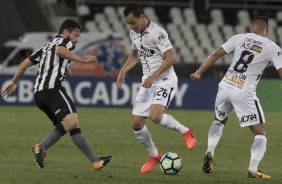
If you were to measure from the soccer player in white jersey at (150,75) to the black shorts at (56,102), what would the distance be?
3.33ft

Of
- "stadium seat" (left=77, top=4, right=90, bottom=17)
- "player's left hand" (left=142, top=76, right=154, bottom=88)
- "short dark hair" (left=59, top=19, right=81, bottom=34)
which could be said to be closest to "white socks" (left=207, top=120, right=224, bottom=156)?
"player's left hand" (left=142, top=76, right=154, bottom=88)

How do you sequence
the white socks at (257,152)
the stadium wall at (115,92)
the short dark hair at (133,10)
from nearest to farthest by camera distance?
1. the white socks at (257,152)
2. the short dark hair at (133,10)
3. the stadium wall at (115,92)

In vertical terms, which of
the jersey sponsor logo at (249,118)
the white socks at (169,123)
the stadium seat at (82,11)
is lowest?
the white socks at (169,123)

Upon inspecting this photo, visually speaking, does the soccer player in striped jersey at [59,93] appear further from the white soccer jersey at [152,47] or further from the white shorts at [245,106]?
the white shorts at [245,106]

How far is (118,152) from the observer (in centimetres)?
1516

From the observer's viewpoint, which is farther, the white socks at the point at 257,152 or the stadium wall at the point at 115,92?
the stadium wall at the point at 115,92

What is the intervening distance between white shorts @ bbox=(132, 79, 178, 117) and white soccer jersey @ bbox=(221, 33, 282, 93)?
1.10m

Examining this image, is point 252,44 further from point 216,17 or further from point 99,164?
point 216,17

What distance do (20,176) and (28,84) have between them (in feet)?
48.8

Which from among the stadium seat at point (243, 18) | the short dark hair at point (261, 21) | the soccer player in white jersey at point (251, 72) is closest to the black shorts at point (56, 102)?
the soccer player in white jersey at point (251, 72)

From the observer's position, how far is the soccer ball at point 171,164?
12.0 metres

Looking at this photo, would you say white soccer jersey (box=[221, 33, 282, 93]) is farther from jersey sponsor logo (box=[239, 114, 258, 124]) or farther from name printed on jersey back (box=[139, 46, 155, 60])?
name printed on jersey back (box=[139, 46, 155, 60])

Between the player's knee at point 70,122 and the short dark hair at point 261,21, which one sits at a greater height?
the short dark hair at point 261,21

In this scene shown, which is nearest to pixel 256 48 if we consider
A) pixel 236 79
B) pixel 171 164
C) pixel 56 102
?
pixel 236 79
